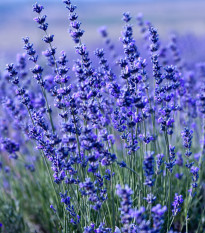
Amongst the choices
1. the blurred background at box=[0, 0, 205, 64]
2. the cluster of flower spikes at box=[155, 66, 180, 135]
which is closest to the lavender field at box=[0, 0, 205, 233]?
the cluster of flower spikes at box=[155, 66, 180, 135]

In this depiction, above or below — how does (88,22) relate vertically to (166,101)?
above

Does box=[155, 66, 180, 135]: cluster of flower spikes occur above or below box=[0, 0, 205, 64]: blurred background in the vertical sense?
below

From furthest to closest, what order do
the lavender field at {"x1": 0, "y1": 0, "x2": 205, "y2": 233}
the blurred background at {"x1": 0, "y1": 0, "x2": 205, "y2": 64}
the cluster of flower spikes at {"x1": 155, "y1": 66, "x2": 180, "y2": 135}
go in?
the blurred background at {"x1": 0, "y1": 0, "x2": 205, "y2": 64} < the cluster of flower spikes at {"x1": 155, "y1": 66, "x2": 180, "y2": 135} < the lavender field at {"x1": 0, "y1": 0, "x2": 205, "y2": 233}

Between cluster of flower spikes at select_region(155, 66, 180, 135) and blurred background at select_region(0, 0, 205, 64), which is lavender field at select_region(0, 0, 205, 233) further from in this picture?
blurred background at select_region(0, 0, 205, 64)

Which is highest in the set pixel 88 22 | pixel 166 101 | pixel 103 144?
pixel 88 22

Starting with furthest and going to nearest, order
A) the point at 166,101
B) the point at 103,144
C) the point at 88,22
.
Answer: the point at 88,22 → the point at 166,101 → the point at 103,144

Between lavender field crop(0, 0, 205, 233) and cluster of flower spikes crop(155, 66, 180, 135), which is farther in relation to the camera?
cluster of flower spikes crop(155, 66, 180, 135)

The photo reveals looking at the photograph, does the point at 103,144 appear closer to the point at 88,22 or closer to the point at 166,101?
the point at 166,101

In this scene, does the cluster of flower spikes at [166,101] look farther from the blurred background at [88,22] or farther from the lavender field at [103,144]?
the blurred background at [88,22]

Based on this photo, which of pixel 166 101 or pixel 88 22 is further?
pixel 88 22

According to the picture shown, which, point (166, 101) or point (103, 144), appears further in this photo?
point (166, 101)

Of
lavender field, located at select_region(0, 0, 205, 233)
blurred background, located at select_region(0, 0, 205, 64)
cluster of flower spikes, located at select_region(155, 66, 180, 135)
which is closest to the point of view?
lavender field, located at select_region(0, 0, 205, 233)

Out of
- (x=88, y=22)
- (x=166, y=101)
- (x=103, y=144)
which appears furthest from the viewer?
(x=88, y=22)

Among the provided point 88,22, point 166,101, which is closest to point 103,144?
point 166,101
